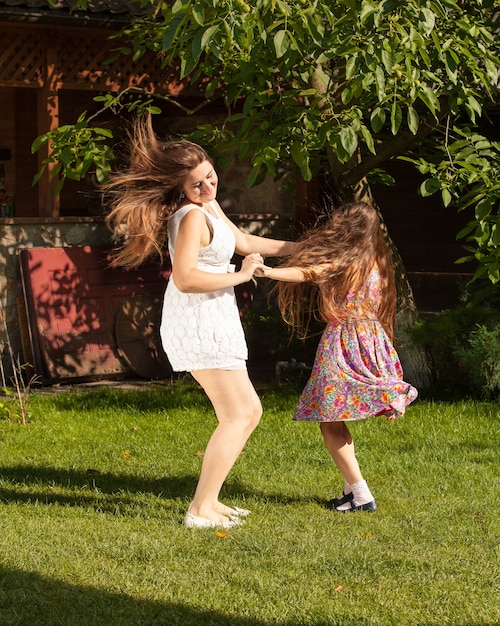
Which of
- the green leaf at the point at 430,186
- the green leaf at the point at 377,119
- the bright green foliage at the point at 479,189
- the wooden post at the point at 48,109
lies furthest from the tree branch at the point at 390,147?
the wooden post at the point at 48,109

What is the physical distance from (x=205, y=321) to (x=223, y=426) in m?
Result: 0.50

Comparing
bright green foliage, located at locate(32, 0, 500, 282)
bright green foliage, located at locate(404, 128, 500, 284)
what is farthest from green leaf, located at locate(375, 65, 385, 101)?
bright green foliage, located at locate(404, 128, 500, 284)

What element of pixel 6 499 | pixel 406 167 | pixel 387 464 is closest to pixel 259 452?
pixel 387 464

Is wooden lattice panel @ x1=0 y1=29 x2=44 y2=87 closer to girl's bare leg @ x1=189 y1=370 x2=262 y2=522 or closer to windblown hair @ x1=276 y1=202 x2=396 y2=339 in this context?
windblown hair @ x1=276 y1=202 x2=396 y2=339

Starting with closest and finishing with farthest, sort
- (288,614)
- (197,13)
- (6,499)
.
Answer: (288,614)
(197,13)
(6,499)

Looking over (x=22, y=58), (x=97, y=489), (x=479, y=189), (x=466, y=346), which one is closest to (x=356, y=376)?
(x=97, y=489)

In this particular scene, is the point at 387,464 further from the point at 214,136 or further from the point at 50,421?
the point at 214,136

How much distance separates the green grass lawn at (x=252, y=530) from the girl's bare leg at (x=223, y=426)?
7.5 inches

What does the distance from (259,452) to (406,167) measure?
7.63m

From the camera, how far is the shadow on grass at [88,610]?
4.04 m

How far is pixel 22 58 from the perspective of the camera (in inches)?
430

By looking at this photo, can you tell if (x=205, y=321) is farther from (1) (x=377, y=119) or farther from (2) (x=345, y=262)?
(1) (x=377, y=119)

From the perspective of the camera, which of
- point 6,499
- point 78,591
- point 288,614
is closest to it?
point 288,614

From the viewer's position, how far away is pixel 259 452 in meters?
7.12
